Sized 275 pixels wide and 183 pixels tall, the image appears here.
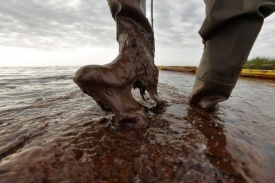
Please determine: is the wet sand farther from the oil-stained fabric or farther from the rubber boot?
the oil-stained fabric

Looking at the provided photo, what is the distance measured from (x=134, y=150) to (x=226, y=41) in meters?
1.48

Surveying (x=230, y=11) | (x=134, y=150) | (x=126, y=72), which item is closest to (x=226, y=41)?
(x=230, y=11)

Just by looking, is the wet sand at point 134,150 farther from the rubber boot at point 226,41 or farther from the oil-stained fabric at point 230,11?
the oil-stained fabric at point 230,11

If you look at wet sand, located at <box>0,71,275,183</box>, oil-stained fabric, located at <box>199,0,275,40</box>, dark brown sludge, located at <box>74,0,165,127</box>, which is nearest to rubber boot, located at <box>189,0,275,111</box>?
oil-stained fabric, located at <box>199,0,275,40</box>

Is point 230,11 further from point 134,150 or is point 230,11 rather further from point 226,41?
point 134,150

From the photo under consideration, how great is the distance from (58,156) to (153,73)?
1.22 meters

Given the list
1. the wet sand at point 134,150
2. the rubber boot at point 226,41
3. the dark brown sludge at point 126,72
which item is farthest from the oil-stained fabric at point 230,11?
the wet sand at point 134,150

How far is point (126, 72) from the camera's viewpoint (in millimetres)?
1542

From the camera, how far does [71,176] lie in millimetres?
844

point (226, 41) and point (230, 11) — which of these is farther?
point (226, 41)

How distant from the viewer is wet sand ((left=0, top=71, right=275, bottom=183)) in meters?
0.87

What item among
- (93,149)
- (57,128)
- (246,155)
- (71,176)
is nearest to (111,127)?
(93,149)

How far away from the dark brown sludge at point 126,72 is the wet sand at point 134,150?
0.19m

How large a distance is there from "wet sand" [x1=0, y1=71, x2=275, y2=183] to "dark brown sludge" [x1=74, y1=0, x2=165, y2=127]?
0.19 metres
